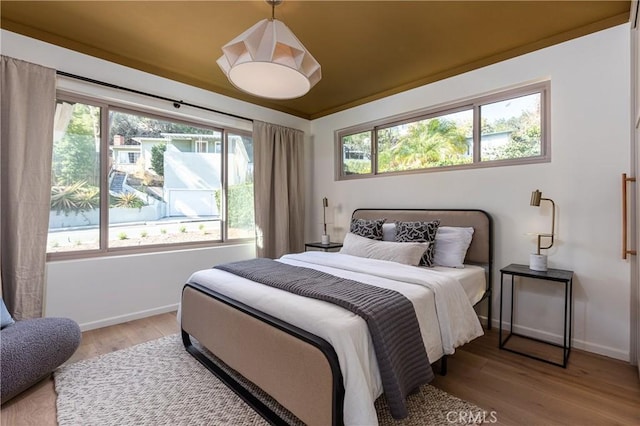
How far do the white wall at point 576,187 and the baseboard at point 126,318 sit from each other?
3446mm

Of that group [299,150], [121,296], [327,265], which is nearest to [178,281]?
[121,296]

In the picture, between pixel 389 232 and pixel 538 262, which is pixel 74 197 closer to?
pixel 389 232

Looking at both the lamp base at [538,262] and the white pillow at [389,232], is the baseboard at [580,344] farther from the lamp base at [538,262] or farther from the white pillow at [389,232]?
the white pillow at [389,232]

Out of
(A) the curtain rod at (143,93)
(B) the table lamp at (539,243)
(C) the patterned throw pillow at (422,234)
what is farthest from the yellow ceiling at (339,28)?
(C) the patterned throw pillow at (422,234)

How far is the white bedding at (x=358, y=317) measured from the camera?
4.50ft

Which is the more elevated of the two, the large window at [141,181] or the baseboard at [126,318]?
the large window at [141,181]

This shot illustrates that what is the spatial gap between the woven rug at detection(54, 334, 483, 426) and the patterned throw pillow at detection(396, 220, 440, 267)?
3.83 feet

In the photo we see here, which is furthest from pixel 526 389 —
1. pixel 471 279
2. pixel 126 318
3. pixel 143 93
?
pixel 143 93

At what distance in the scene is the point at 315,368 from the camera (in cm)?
142

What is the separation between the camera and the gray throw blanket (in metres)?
1.47

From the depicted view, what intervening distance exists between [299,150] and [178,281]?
8.24 feet

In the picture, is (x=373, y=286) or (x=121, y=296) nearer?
(x=373, y=286)

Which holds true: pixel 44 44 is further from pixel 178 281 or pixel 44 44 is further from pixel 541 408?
pixel 541 408

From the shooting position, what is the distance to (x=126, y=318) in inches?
125
